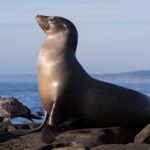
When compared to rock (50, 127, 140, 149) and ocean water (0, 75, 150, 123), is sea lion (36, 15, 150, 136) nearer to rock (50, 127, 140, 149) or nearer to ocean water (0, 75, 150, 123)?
rock (50, 127, 140, 149)

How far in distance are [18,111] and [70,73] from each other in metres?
5.72

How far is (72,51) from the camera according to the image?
10.3 meters

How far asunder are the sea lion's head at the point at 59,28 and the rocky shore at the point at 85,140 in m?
1.64

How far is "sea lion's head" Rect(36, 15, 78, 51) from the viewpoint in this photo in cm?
1035

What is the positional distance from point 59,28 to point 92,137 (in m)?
2.37

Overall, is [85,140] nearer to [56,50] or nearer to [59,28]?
[56,50]

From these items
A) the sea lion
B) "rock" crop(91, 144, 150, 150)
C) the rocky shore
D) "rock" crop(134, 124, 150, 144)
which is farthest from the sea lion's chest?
"rock" crop(91, 144, 150, 150)

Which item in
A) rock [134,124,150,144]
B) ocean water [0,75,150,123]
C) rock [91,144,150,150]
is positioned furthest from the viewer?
ocean water [0,75,150,123]

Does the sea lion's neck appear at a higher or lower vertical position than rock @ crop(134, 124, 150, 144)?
higher

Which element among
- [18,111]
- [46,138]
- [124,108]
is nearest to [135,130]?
[124,108]

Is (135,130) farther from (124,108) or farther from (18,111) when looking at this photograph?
(18,111)

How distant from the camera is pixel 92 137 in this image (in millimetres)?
8828

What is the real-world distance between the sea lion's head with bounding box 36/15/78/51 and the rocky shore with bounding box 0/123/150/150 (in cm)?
164

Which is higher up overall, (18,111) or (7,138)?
(7,138)
